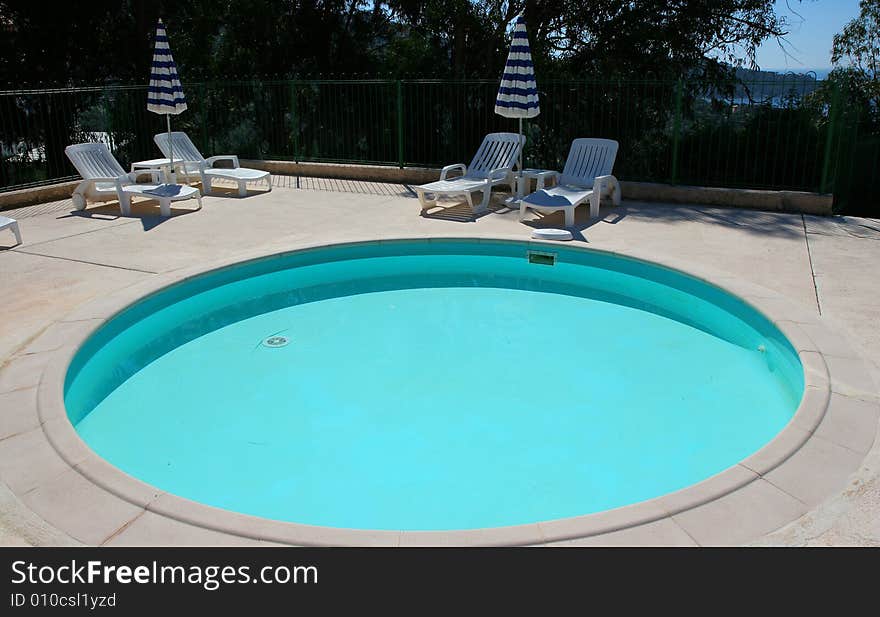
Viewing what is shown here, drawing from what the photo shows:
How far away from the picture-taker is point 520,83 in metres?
9.65

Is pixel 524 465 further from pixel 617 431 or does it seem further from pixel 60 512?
pixel 60 512

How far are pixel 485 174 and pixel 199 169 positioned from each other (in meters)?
4.55

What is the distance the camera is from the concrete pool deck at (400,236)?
10.6 feet

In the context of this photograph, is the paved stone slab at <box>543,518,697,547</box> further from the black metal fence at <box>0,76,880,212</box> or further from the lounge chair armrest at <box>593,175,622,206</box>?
the black metal fence at <box>0,76,880,212</box>

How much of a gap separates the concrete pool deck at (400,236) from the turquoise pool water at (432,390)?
0.42 m

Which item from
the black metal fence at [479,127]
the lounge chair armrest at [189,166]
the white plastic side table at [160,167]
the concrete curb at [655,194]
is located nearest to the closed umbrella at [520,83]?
the black metal fence at [479,127]

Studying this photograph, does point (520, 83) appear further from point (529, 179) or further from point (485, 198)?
point (485, 198)

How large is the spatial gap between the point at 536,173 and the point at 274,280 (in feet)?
13.8

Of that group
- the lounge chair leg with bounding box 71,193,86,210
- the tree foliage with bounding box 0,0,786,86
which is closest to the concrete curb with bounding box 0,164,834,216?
the lounge chair leg with bounding box 71,193,86,210

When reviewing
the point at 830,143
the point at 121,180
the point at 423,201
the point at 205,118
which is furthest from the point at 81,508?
the point at 205,118

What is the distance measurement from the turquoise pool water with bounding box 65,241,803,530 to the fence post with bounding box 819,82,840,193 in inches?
145

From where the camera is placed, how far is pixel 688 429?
192 inches

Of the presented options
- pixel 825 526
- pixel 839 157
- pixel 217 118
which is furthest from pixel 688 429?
pixel 217 118

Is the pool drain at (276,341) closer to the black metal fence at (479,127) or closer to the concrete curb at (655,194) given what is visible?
the concrete curb at (655,194)
